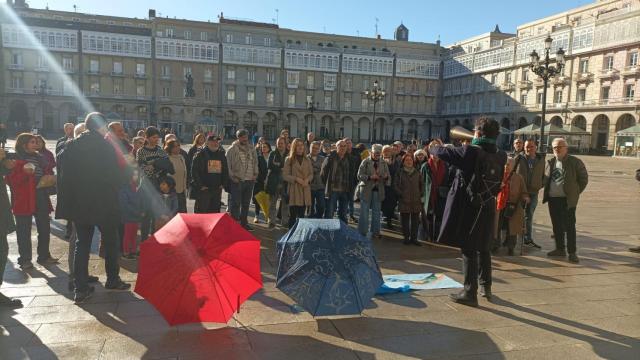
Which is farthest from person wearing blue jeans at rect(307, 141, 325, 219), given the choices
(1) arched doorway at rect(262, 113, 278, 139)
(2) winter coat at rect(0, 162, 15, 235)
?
(1) arched doorway at rect(262, 113, 278, 139)

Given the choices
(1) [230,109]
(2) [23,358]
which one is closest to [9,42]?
(1) [230,109]

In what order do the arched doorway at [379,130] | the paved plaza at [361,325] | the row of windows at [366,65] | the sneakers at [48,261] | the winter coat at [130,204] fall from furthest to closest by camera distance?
the arched doorway at [379,130], the row of windows at [366,65], the winter coat at [130,204], the sneakers at [48,261], the paved plaza at [361,325]

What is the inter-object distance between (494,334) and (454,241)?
101 cm

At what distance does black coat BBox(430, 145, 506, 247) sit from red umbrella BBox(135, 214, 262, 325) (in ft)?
7.64

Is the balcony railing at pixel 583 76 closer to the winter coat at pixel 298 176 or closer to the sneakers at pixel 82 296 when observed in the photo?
the winter coat at pixel 298 176

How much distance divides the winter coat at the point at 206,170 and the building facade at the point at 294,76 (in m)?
35.2

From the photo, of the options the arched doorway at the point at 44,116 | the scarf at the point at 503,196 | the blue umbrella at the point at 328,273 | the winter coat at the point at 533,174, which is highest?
the arched doorway at the point at 44,116

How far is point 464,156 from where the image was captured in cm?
455

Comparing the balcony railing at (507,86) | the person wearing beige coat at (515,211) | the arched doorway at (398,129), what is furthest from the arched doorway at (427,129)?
the person wearing beige coat at (515,211)

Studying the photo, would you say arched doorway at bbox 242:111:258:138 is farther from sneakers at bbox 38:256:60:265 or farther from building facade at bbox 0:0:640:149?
sneakers at bbox 38:256:60:265

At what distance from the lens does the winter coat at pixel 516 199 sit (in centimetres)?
684

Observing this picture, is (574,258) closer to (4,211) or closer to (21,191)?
(4,211)

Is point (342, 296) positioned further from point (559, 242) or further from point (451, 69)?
point (451, 69)

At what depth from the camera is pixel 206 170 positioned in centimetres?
703
